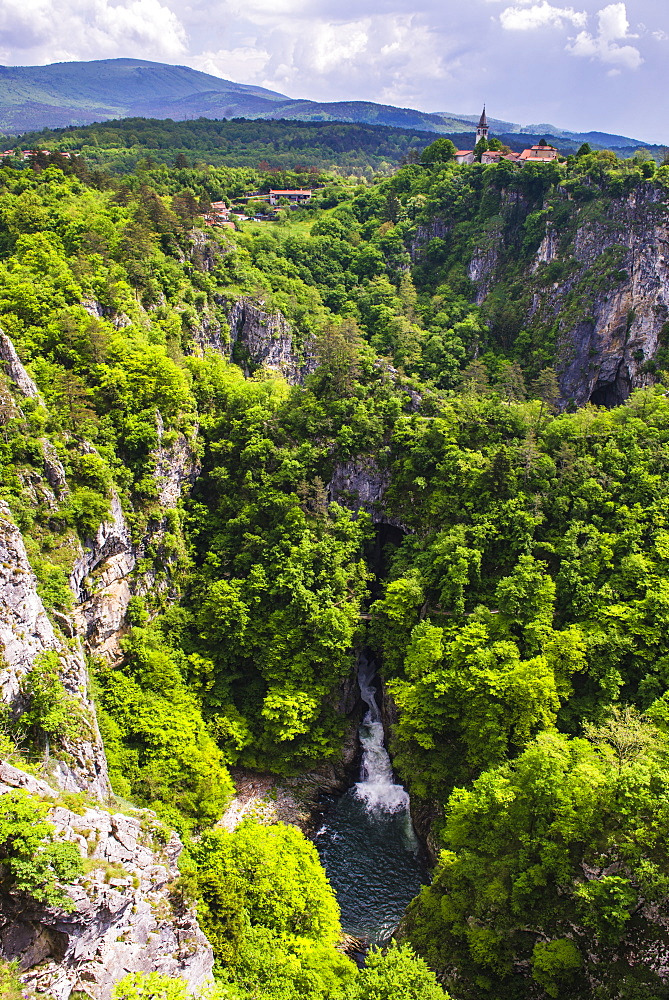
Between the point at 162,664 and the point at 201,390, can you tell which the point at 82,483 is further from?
the point at 201,390

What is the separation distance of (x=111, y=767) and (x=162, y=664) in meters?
6.62

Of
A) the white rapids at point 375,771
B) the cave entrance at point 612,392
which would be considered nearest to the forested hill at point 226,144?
the cave entrance at point 612,392

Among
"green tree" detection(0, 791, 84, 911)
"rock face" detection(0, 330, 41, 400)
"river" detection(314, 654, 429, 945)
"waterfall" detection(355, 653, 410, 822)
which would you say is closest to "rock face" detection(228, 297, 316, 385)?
"rock face" detection(0, 330, 41, 400)

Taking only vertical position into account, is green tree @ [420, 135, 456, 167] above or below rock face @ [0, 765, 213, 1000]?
above

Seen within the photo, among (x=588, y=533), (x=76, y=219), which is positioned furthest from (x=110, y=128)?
(x=588, y=533)

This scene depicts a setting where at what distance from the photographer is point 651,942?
1912cm

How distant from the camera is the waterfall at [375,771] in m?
35.8

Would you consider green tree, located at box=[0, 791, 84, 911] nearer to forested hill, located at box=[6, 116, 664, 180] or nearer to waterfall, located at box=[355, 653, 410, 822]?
waterfall, located at box=[355, 653, 410, 822]

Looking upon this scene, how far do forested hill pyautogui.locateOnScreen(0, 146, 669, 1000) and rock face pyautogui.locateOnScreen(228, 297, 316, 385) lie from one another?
0.48 meters

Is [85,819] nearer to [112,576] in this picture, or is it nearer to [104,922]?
[104,922]

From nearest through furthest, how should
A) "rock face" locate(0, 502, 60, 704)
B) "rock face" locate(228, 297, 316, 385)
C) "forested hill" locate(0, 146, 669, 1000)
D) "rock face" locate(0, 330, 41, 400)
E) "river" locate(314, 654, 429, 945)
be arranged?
1. "forested hill" locate(0, 146, 669, 1000)
2. "rock face" locate(0, 502, 60, 704)
3. "river" locate(314, 654, 429, 945)
4. "rock face" locate(0, 330, 41, 400)
5. "rock face" locate(228, 297, 316, 385)

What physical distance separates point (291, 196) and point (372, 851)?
89907 millimetres

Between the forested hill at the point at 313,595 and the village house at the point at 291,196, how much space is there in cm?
3059

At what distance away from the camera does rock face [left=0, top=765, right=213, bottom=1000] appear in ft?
55.3
